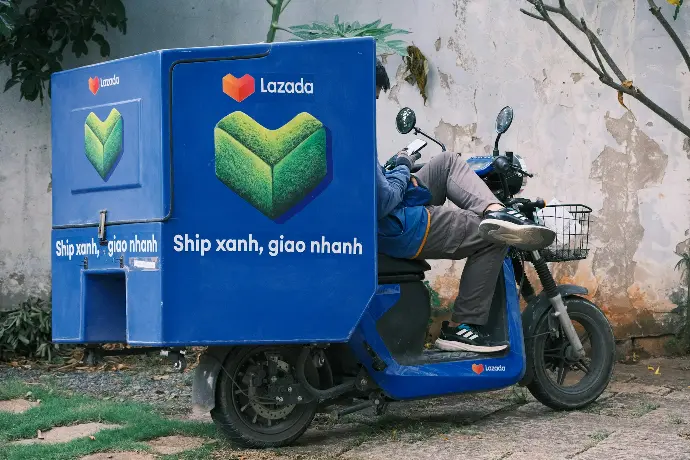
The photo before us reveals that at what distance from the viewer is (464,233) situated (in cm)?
493

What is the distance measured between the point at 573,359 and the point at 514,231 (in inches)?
44.2

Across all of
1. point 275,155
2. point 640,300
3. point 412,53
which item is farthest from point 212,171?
point 640,300

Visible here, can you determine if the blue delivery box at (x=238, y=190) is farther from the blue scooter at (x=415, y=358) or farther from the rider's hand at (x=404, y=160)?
the rider's hand at (x=404, y=160)

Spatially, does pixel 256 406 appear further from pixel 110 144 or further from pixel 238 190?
pixel 110 144

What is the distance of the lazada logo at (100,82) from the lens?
14.2 feet

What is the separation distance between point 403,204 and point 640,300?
9.69ft

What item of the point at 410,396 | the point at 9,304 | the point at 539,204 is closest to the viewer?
the point at 410,396

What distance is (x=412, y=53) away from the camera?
7438mm

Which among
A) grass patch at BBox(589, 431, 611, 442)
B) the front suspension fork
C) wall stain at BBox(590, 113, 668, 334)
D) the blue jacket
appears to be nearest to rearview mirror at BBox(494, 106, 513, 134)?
the blue jacket

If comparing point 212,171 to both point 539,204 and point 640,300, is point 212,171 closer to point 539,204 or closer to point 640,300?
point 539,204

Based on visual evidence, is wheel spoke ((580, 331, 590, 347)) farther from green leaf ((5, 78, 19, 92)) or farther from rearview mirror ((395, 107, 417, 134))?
green leaf ((5, 78, 19, 92))

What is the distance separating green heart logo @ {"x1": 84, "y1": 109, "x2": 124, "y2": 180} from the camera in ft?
14.1

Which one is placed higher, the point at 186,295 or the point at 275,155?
the point at 275,155

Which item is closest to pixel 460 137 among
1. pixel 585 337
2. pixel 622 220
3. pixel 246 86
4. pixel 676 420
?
pixel 622 220
